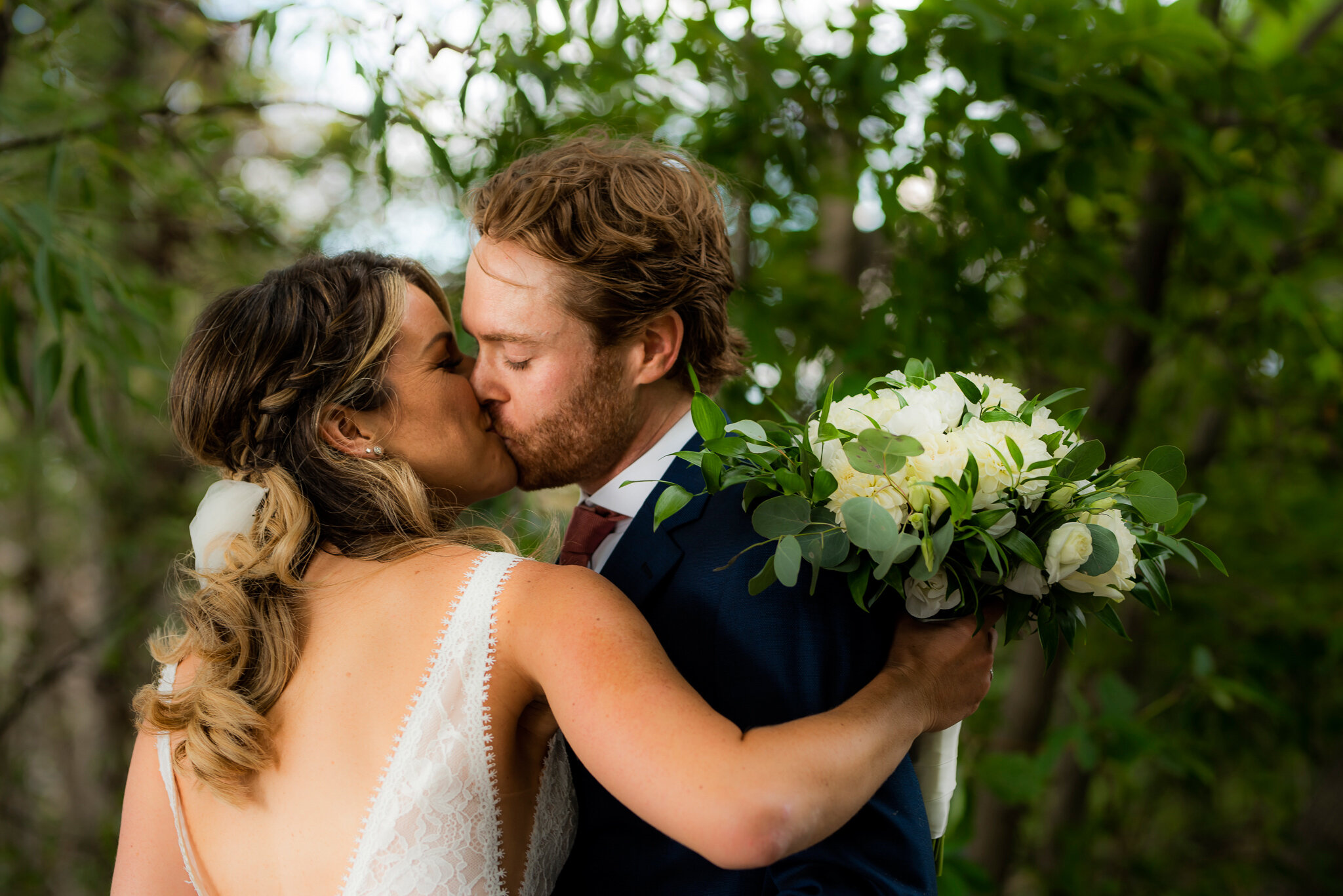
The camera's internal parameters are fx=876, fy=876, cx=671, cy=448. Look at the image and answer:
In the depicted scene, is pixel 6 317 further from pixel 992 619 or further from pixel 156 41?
pixel 156 41

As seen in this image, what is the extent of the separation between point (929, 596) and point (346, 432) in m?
1.16

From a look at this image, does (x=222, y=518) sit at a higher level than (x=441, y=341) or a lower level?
lower

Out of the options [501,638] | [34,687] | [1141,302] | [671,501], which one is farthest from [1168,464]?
[34,687]

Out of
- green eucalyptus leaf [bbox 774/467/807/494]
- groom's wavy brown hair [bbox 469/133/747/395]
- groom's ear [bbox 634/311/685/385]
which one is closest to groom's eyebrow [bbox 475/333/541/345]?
groom's wavy brown hair [bbox 469/133/747/395]

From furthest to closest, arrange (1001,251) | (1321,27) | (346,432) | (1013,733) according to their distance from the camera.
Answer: (1013,733) → (1321,27) → (1001,251) → (346,432)

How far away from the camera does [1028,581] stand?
137 centimetres

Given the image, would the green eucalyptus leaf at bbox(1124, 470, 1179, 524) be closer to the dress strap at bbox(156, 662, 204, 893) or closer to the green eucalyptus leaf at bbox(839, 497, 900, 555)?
the green eucalyptus leaf at bbox(839, 497, 900, 555)

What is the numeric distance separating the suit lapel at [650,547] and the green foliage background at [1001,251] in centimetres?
48

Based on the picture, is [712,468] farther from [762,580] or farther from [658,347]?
[658,347]

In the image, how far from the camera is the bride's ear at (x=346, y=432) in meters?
1.73

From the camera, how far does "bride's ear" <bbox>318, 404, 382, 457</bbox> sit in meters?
1.73

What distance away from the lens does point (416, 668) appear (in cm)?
148

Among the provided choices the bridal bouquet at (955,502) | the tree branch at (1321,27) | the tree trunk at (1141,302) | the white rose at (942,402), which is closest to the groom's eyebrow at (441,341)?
the bridal bouquet at (955,502)

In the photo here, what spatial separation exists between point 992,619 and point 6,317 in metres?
2.55
